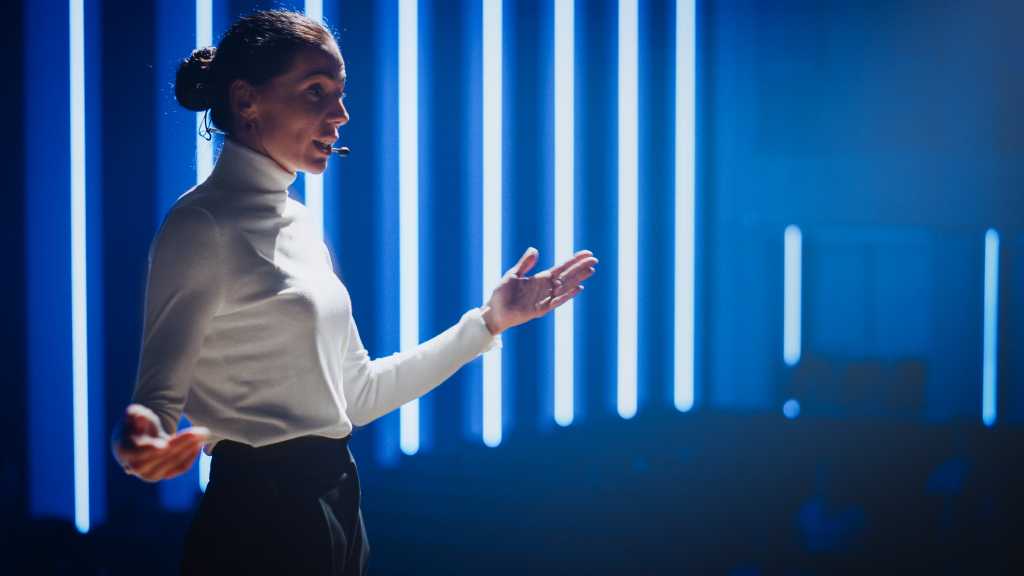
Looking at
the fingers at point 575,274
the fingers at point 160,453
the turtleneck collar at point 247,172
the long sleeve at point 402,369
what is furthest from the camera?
the fingers at point 575,274

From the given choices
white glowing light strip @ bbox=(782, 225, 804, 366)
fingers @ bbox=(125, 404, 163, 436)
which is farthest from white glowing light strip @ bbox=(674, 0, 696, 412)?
fingers @ bbox=(125, 404, 163, 436)

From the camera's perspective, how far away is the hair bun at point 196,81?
1.10m

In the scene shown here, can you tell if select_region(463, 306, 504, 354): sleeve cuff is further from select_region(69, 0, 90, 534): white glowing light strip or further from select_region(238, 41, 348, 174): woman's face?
select_region(69, 0, 90, 534): white glowing light strip

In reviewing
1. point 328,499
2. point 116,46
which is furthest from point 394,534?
point 116,46

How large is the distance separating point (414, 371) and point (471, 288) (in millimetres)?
581

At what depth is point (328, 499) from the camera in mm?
1053

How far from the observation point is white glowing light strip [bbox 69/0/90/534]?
1777 millimetres

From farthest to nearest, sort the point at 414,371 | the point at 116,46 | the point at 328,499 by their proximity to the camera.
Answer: the point at 116,46, the point at 414,371, the point at 328,499

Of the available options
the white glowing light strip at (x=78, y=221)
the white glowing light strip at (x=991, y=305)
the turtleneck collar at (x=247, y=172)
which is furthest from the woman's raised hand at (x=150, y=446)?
the white glowing light strip at (x=991, y=305)

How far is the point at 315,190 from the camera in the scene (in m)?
1.76

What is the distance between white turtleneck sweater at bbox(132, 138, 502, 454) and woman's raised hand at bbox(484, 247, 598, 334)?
27cm

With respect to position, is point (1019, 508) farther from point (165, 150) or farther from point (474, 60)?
point (165, 150)

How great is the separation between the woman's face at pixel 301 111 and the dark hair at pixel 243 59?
2cm

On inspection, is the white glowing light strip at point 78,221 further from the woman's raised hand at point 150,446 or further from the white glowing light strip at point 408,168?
the woman's raised hand at point 150,446
